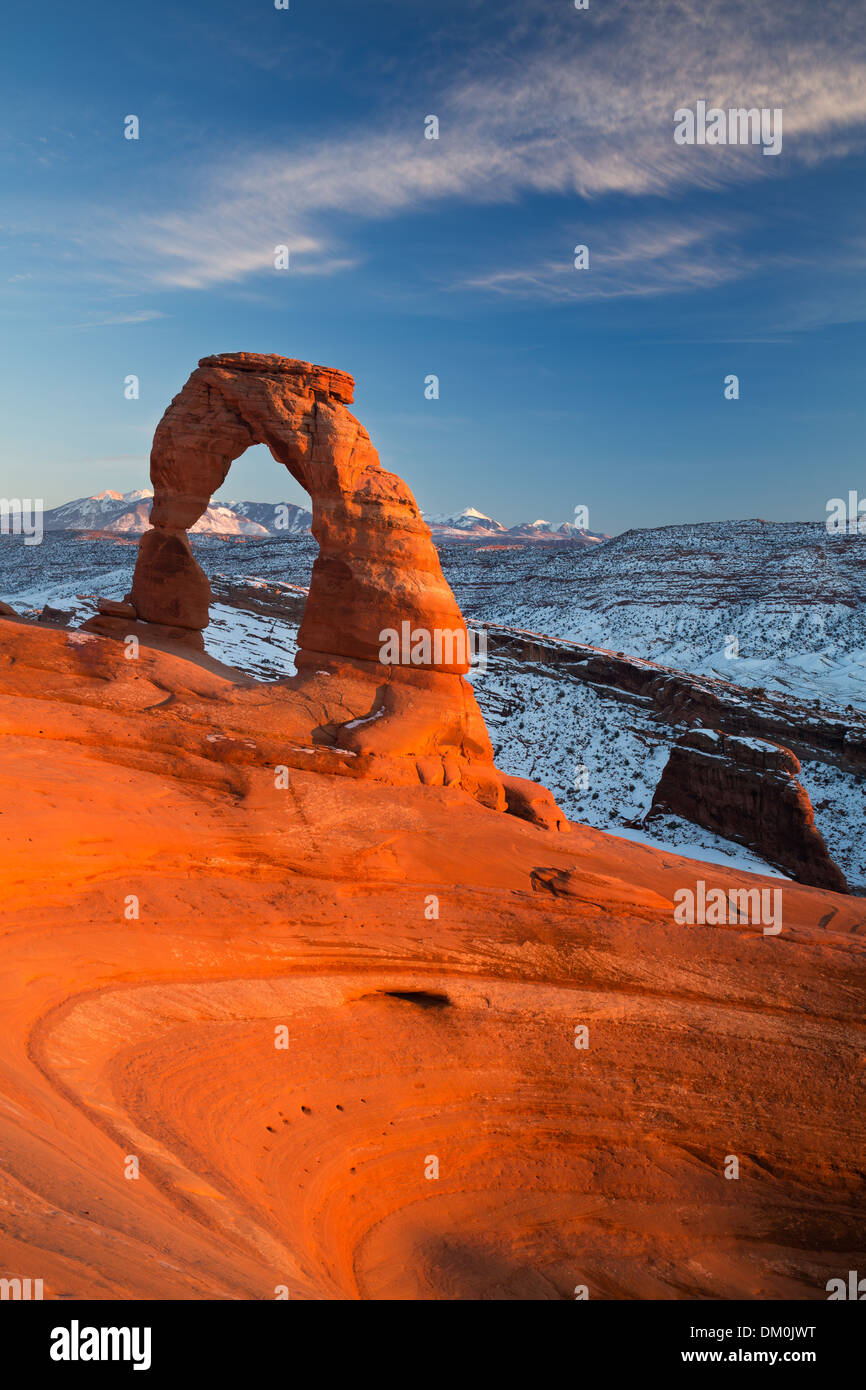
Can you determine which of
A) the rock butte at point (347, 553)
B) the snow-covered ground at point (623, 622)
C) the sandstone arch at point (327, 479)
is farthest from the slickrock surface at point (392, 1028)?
the snow-covered ground at point (623, 622)

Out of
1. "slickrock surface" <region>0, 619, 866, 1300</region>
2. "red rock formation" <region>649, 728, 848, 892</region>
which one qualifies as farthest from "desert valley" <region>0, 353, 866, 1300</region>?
"red rock formation" <region>649, 728, 848, 892</region>

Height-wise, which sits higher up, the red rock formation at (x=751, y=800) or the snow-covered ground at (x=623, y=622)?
the snow-covered ground at (x=623, y=622)

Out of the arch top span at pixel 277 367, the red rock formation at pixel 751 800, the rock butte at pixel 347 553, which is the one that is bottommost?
the red rock formation at pixel 751 800

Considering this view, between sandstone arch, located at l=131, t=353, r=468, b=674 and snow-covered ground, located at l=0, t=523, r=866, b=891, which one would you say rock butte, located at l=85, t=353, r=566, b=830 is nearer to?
sandstone arch, located at l=131, t=353, r=468, b=674

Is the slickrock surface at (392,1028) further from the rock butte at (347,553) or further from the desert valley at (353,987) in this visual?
the rock butte at (347,553)
